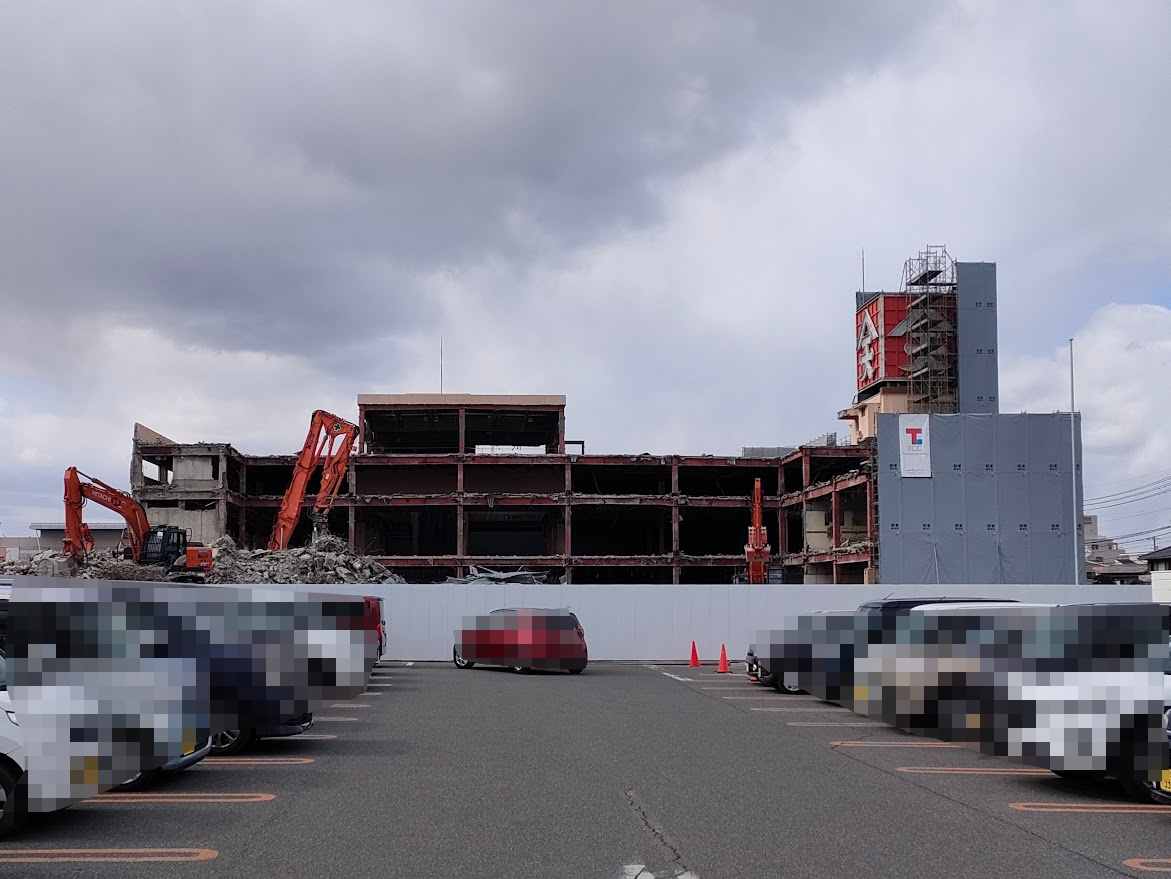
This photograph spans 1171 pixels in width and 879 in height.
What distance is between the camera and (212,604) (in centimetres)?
1159

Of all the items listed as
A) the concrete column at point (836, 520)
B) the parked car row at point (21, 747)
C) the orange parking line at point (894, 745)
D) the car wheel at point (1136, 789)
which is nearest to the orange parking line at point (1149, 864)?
the car wheel at point (1136, 789)

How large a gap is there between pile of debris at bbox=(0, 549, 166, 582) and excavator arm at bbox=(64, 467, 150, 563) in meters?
0.79

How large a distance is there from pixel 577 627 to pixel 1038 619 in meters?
15.2

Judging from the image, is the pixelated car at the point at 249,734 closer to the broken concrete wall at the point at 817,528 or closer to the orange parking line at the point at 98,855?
the orange parking line at the point at 98,855

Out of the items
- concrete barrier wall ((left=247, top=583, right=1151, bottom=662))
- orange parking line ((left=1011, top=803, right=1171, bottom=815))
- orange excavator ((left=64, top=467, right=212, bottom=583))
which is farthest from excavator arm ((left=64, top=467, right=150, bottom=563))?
orange parking line ((left=1011, top=803, right=1171, bottom=815))

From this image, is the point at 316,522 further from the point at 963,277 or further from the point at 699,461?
the point at 963,277

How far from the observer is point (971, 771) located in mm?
12016

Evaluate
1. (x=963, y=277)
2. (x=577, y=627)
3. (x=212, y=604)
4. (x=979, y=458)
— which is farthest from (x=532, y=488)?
(x=212, y=604)

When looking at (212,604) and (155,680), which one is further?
(212,604)

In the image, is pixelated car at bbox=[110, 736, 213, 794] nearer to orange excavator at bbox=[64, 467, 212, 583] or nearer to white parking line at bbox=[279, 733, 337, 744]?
white parking line at bbox=[279, 733, 337, 744]

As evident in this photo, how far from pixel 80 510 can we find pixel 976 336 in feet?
176

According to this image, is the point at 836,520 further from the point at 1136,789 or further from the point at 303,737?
the point at 1136,789

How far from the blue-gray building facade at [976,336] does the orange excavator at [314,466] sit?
4055 cm

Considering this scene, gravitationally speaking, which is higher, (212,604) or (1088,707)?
(212,604)
